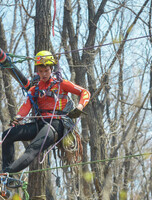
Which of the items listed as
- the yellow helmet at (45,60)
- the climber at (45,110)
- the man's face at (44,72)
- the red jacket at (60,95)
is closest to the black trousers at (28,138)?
the climber at (45,110)

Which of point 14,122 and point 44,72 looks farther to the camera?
point 44,72

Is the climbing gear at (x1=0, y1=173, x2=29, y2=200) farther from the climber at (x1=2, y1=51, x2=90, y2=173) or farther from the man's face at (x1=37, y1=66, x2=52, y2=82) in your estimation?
the man's face at (x1=37, y1=66, x2=52, y2=82)

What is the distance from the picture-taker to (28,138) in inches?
184

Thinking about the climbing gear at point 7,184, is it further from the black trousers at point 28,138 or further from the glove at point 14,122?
the glove at point 14,122

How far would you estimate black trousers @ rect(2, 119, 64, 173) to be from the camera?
428cm

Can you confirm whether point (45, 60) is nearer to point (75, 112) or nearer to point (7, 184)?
point (75, 112)

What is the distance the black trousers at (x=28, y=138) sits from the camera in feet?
14.0

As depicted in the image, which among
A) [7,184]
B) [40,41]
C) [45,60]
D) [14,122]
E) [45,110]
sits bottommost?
[7,184]

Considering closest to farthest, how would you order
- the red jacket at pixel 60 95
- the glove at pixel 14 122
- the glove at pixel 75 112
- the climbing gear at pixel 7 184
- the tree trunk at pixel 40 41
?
1. the climbing gear at pixel 7 184
2. the glove at pixel 75 112
3. the glove at pixel 14 122
4. the red jacket at pixel 60 95
5. the tree trunk at pixel 40 41

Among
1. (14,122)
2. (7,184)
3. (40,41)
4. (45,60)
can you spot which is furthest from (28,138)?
(40,41)

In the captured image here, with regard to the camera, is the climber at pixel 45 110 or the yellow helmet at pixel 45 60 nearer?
the climber at pixel 45 110

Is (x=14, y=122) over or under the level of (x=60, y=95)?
under

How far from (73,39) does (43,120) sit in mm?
4461

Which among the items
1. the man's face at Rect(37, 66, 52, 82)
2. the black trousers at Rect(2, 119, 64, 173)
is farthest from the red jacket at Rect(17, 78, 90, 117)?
the black trousers at Rect(2, 119, 64, 173)
